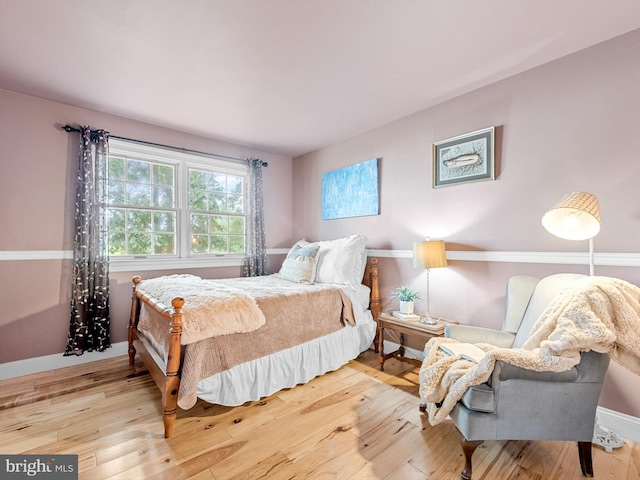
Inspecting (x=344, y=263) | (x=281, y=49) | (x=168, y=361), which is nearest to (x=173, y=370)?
(x=168, y=361)

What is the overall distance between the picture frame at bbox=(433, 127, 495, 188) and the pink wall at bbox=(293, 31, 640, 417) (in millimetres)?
60

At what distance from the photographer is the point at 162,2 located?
1.58m

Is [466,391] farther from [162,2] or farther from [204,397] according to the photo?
[162,2]

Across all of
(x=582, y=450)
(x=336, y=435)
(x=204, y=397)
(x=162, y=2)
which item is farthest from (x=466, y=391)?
(x=162, y=2)

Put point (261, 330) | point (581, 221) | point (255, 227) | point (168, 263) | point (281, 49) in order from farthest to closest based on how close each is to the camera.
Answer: point (255, 227) → point (168, 263) → point (261, 330) → point (281, 49) → point (581, 221)

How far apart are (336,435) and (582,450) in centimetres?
126

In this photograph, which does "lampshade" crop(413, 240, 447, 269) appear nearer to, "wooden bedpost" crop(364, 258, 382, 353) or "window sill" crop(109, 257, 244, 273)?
"wooden bedpost" crop(364, 258, 382, 353)

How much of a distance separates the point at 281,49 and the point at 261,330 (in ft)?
6.45

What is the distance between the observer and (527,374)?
1.34m

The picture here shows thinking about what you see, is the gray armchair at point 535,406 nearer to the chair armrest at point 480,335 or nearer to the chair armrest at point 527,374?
the chair armrest at point 527,374

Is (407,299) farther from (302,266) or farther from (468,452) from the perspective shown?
(468,452)

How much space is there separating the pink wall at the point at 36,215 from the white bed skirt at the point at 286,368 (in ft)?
5.98

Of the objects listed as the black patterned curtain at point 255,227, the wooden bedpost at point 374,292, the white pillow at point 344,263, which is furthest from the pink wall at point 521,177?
the black patterned curtain at point 255,227

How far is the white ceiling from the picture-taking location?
64.4 inches
